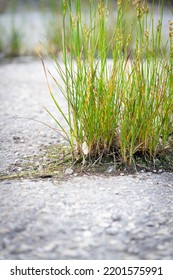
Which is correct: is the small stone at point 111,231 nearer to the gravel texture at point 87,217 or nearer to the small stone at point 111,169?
the gravel texture at point 87,217

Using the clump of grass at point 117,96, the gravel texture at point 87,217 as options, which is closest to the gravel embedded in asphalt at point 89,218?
the gravel texture at point 87,217

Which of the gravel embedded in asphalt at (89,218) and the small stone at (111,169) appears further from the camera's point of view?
the small stone at (111,169)

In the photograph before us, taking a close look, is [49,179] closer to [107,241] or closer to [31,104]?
[107,241]

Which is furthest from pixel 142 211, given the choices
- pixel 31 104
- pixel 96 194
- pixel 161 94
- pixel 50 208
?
pixel 31 104

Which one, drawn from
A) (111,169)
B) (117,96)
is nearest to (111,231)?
(111,169)

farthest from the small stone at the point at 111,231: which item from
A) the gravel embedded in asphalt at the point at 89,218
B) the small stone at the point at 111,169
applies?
the small stone at the point at 111,169

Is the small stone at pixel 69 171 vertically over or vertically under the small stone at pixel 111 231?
under

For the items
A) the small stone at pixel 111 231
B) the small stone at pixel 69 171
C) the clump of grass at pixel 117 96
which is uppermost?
the clump of grass at pixel 117 96

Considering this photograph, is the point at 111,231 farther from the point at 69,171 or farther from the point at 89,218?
the point at 69,171

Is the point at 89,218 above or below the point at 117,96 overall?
below
